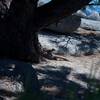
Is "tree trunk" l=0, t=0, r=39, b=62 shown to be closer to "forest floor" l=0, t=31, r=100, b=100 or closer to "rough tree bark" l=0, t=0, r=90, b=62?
"rough tree bark" l=0, t=0, r=90, b=62

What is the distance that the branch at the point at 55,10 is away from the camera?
9.04m

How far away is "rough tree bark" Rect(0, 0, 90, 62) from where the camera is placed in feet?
29.8

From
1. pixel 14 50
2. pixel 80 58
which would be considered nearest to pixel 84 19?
pixel 80 58

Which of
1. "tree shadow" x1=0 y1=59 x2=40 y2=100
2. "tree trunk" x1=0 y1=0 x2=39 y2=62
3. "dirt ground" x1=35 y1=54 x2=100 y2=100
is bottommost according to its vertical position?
"dirt ground" x1=35 y1=54 x2=100 y2=100

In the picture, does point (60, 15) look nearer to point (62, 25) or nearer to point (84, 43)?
point (84, 43)

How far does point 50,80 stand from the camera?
8391mm

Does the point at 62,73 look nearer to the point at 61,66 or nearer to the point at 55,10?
the point at 61,66

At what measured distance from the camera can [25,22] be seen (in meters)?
9.21

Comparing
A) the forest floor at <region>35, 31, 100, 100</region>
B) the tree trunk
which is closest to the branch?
the tree trunk

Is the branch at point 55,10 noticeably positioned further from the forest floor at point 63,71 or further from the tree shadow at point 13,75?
the tree shadow at point 13,75

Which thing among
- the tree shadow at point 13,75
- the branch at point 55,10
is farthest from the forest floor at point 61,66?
the branch at point 55,10

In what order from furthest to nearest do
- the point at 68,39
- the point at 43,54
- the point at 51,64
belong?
1. the point at 68,39
2. the point at 43,54
3. the point at 51,64

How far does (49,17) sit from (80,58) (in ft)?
6.95

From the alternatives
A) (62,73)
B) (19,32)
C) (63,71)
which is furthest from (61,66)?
(19,32)
